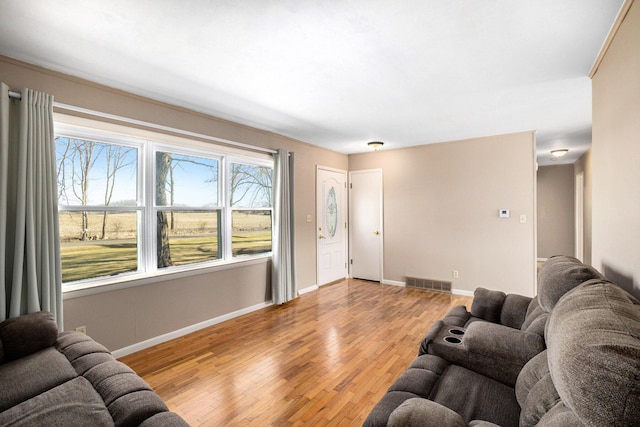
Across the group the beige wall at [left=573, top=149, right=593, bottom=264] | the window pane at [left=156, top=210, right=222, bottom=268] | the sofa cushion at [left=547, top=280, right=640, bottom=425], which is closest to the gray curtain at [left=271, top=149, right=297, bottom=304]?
the window pane at [left=156, top=210, right=222, bottom=268]

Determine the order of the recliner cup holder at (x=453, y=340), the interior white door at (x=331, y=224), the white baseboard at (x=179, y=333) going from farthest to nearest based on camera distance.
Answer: the interior white door at (x=331, y=224) → the white baseboard at (x=179, y=333) → the recliner cup holder at (x=453, y=340)

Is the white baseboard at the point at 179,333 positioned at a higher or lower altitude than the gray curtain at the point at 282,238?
lower

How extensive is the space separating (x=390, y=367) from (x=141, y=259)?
2.69 metres

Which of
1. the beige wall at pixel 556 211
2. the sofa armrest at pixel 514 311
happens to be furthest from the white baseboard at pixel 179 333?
the beige wall at pixel 556 211

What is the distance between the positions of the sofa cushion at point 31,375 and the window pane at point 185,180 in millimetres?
1732

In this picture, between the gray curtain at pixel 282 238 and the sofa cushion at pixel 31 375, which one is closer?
the sofa cushion at pixel 31 375

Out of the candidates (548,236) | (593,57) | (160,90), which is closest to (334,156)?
(160,90)

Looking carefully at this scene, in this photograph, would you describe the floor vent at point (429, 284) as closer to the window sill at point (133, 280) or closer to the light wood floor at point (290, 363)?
the light wood floor at point (290, 363)

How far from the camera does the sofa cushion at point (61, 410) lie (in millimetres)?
1289

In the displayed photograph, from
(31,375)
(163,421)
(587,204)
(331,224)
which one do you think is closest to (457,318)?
(163,421)

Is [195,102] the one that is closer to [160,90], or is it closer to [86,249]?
[160,90]

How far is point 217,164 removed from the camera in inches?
152

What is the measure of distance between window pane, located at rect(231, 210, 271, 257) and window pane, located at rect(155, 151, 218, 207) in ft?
1.53

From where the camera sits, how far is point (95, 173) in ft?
9.23
